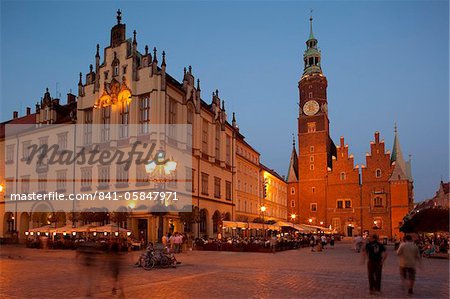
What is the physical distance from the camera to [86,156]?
→ 48.7 meters

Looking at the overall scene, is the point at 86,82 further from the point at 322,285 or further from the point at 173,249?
the point at 322,285

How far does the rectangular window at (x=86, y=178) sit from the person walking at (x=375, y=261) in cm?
3811

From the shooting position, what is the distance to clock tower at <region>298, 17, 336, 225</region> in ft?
290

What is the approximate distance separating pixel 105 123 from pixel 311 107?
54.2 metres

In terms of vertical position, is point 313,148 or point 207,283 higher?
point 313,148

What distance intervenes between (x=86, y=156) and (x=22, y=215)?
15.0m

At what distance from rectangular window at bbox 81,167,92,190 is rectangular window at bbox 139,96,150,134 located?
8412 millimetres

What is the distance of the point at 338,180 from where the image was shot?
284 feet

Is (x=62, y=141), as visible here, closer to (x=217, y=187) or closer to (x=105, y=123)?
(x=105, y=123)

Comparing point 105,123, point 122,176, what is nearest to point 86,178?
point 122,176

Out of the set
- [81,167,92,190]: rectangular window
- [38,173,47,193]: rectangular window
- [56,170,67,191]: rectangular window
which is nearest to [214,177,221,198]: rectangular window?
[81,167,92,190]: rectangular window

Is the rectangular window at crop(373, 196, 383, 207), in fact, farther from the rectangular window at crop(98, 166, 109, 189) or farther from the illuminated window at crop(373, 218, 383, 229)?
the rectangular window at crop(98, 166, 109, 189)

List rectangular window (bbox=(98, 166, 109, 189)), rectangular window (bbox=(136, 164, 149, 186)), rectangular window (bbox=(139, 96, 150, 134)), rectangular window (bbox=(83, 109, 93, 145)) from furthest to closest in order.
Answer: rectangular window (bbox=(83, 109, 93, 145))
rectangular window (bbox=(98, 166, 109, 189))
rectangular window (bbox=(139, 96, 150, 134))
rectangular window (bbox=(136, 164, 149, 186))

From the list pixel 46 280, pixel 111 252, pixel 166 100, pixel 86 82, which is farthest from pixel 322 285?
pixel 86 82
